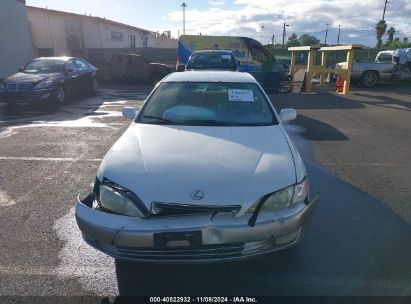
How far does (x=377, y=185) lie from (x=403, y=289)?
7.32ft

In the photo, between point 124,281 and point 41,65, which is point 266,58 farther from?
point 124,281

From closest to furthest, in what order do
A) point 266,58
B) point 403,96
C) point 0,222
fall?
point 0,222, point 403,96, point 266,58

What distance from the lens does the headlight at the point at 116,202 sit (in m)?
2.38

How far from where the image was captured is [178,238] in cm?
225

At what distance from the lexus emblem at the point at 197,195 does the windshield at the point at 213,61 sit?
877cm

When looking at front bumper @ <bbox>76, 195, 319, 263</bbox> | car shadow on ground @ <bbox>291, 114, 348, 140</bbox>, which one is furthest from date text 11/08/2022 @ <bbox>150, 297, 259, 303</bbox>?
car shadow on ground @ <bbox>291, 114, 348, 140</bbox>

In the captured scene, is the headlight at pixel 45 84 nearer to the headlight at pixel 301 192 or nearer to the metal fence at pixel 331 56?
the headlight at pixel 301 192

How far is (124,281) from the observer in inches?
106

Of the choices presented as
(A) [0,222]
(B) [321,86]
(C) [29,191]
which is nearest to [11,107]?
(C) [29,191]

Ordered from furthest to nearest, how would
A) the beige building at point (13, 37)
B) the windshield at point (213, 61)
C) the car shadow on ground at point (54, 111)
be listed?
the beige building at point (13, 37) → the windshield at point (213, 61) → the car shadow on ground at point (54, 111)

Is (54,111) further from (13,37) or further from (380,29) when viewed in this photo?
(380,29)

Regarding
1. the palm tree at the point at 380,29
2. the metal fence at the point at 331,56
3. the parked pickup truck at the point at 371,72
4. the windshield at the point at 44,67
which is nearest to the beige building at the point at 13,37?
the windshield at the point at 44,67

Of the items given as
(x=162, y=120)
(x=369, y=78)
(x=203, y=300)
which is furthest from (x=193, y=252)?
(x=369, y=78)

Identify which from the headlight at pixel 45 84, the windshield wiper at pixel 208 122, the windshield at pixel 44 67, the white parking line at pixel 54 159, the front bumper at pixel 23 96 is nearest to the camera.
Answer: the windshield wiper at pixel 208 122
